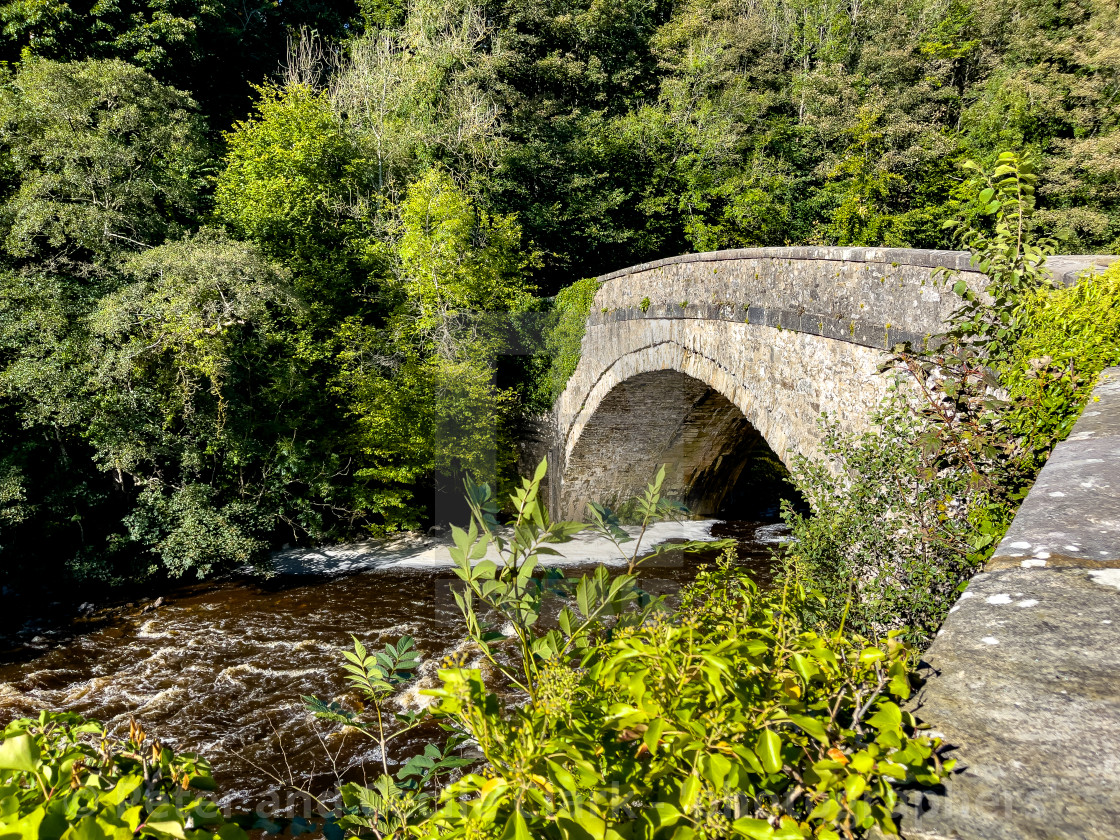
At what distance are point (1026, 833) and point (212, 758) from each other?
798 cm

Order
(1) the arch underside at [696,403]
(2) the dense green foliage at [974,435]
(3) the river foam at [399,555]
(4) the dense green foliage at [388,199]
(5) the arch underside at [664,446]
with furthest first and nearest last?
(5) the arch underside at [664,446] → (3) the river foam at [399,555] → (4) the dense green foliage at [388,199] → (1) the arch underside at [696,403] → (2) the dense green foliage at [974,435]

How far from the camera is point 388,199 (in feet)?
52.4

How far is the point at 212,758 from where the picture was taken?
6812 mm

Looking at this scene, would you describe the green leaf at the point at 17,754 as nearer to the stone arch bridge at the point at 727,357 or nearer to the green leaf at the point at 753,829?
the green leaf at the point at 753,829

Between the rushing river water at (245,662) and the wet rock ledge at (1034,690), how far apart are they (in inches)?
230

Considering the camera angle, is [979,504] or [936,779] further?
[979,504]

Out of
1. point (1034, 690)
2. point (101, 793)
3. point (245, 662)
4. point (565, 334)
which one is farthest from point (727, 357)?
point (101, 793)

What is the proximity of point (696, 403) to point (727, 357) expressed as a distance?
14.5ft

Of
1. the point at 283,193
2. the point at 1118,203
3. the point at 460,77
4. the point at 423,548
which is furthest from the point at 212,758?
the point at 1118,203

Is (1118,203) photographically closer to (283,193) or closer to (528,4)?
(528,4)

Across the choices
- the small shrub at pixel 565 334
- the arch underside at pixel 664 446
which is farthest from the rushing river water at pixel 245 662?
the small shrub at pixel 565 334

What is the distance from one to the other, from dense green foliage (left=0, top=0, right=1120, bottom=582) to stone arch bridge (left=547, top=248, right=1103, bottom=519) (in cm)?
151

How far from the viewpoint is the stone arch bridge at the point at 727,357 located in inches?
234

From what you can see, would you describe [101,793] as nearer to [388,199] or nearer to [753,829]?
[753,829]
